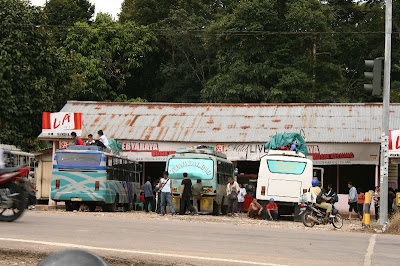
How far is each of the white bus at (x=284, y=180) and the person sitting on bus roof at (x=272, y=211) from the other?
21.4 inches

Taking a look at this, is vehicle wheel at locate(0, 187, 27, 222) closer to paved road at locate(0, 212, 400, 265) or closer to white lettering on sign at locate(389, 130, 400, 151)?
paved road at locate(0, 212, 400, 265)

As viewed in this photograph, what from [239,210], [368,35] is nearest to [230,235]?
[239,210]

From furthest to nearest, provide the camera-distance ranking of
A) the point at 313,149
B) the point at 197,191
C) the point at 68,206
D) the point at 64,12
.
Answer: the point at 64,12
the point at 313,149
the point at 197,191
the point at 68,206

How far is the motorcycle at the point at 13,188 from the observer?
55.0ft

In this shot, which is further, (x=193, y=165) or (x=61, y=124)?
(x=61, y=124)

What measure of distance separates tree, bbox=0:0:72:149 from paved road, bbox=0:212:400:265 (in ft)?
98.6

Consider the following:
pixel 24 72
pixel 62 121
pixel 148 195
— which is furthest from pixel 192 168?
pixel 24 72

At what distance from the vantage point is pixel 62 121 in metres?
40.8

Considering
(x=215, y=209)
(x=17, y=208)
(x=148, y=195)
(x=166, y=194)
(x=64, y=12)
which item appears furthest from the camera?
(x=64, y=12)

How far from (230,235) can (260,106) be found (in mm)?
27839

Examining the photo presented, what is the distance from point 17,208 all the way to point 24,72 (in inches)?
1275

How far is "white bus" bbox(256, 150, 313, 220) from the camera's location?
34.1 m

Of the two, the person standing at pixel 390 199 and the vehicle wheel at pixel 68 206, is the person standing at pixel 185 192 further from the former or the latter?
the person standing at pixel 390 199

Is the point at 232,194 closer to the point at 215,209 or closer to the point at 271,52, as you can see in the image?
the point at 215,209
